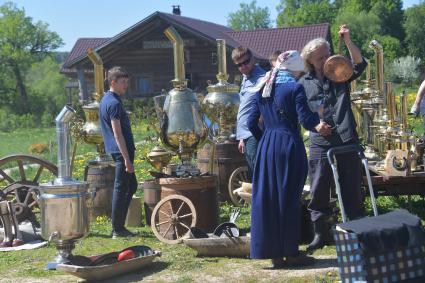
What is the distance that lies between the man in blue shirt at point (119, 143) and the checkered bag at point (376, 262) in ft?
10.7

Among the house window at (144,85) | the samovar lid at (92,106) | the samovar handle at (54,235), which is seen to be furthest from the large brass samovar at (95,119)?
the house window at (144,85)

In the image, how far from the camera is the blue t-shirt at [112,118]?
755cm

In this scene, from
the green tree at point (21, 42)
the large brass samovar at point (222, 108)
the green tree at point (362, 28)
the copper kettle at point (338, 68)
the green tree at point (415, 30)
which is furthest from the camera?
the green tree at point (21, 42)

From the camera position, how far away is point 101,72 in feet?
30.7

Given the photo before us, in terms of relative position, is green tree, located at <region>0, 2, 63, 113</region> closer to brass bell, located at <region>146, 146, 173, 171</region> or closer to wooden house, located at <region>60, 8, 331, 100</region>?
wooden house, located at <region>60, 8, 331, 100</region>

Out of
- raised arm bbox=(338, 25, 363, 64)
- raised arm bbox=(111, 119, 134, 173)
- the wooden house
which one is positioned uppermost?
the wooden house

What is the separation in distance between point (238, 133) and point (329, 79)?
1.64 m

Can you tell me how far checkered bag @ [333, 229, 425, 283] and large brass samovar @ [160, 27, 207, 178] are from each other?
334cm

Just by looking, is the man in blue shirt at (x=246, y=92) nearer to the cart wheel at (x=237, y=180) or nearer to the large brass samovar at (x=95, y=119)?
the cart wheel at (x=237, y=180)

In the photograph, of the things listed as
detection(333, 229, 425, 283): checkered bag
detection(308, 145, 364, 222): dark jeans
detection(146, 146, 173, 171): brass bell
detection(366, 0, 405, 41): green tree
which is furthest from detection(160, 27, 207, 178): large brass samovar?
detection(366, 0, 405, 41): green tree

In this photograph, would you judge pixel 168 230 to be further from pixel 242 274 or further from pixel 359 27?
pixel 359 27

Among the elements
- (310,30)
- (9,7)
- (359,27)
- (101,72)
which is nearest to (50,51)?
(9,7)

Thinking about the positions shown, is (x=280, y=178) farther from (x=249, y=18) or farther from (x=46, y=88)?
(x=249, y=18)

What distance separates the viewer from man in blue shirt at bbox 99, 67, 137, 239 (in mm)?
7562
